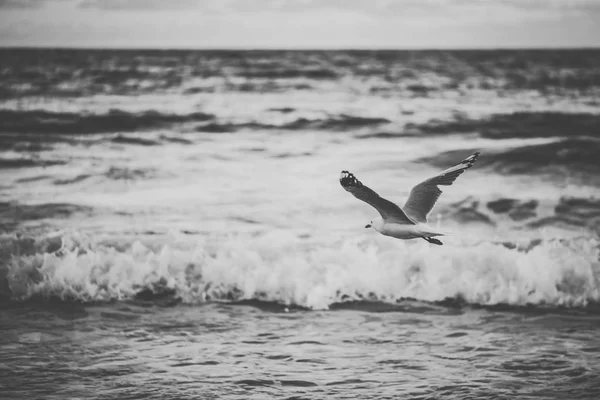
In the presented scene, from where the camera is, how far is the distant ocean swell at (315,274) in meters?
8.91

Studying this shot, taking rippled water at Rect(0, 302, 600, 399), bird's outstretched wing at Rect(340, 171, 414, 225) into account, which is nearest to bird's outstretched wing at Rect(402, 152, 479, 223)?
bird's outstretched wing at Rect(340, 171, 414, 225)

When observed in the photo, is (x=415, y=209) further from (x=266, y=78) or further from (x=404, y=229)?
(x=266, y=78)

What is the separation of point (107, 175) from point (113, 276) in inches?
243

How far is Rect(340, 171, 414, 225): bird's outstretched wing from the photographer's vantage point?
5621 millimetres

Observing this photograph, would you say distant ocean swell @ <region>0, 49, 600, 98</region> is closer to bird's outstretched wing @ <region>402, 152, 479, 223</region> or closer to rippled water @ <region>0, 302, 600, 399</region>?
rippled water @ <region>0, 302, 600, 399</region>

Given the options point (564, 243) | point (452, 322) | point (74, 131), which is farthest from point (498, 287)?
point (74, 131)

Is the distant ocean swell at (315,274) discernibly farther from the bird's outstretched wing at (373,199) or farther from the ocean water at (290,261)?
the bird's outstretched wing at (373,199)

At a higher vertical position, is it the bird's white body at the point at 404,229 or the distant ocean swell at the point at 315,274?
the bird's white body at the point at 404,229

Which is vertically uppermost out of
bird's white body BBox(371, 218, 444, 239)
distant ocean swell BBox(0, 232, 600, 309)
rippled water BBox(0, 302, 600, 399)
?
bird's white body BBox(371, 218, 444, 239)

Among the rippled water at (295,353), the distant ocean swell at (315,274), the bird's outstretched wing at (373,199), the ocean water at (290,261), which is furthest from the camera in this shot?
the distant ocean swell at (315,274)

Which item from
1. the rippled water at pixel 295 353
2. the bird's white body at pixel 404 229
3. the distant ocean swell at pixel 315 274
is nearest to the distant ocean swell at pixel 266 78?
the distant ocean swell at pixel 315 274

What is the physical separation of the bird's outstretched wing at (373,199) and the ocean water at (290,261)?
4.26 feet

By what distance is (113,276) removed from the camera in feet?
30.3

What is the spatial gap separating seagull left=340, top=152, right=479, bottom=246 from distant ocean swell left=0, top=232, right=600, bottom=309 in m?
2.31
